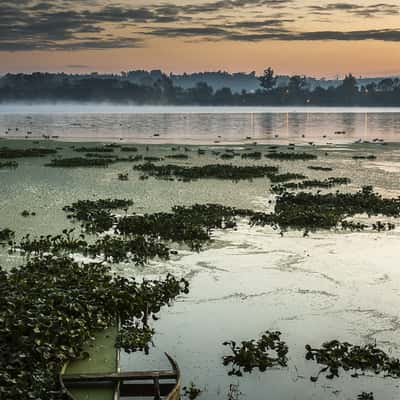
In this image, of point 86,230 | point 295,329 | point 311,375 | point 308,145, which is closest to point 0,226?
point 86,230

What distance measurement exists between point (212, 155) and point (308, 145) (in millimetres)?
16630

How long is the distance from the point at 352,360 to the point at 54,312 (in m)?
5.78

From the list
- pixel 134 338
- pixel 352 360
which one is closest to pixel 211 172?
pixel 134 338

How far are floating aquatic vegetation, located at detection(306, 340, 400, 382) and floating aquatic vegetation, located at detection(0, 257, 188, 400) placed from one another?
13.3 feet

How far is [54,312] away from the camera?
10930 mm

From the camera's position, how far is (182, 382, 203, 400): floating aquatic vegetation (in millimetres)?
9398

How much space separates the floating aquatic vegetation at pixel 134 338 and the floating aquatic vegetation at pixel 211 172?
21.7 m

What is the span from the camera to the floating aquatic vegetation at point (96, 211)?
68.5 feet

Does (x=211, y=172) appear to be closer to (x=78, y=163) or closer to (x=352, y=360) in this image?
(x=78, y=163)

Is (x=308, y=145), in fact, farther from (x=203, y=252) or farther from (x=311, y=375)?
(x=311, y=375)

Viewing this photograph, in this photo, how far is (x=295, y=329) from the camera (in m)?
12.3

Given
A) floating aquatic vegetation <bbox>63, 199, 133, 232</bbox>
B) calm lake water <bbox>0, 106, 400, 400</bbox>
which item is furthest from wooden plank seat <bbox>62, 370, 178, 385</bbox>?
floating aquatic vegetation <bbox>63, 199, 133, 232</bbox>

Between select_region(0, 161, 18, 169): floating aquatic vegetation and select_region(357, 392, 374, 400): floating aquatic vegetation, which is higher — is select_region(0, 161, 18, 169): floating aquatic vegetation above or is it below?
above

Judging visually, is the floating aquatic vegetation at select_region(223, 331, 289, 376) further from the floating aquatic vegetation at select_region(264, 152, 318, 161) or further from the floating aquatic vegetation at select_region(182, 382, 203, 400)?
the floating aquatic vegetation at select_region(264, 152, 318, 161)
